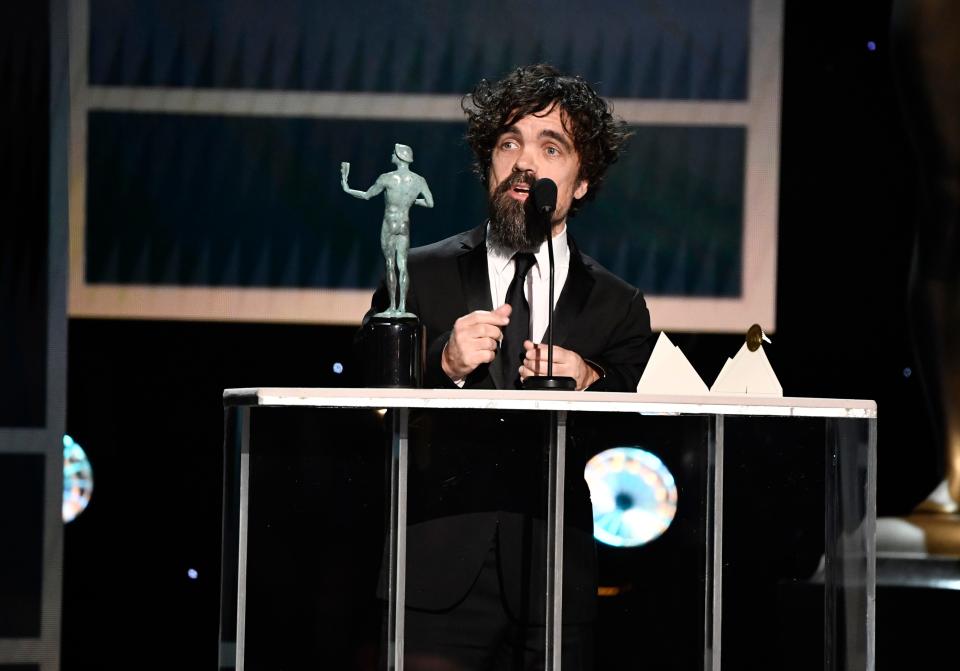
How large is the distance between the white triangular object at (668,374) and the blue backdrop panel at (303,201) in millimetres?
1877

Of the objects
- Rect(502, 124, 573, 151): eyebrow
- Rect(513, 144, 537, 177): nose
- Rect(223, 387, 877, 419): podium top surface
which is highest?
Rect(502, 124, 573, 151): eyebrow

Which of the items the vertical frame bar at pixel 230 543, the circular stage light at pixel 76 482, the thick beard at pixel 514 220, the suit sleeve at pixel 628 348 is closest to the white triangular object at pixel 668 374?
the suit sleeve at pixel 628 348

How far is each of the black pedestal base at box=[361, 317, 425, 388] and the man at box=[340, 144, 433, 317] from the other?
0.05m

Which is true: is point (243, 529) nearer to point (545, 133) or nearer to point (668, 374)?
point (668, 374)

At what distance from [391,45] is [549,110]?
173 centimetres

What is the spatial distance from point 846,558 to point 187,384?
234 cm

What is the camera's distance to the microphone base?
5.86 ft

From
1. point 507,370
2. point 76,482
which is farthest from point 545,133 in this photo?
point 76,482

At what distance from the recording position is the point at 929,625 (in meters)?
2.85

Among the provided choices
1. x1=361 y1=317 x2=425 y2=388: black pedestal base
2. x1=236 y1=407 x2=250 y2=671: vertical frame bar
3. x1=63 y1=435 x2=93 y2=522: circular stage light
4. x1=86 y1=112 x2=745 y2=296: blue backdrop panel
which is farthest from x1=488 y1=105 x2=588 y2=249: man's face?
x1=63 y1=435 x2=93 y2=522: circular stage light

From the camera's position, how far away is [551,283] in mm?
1822

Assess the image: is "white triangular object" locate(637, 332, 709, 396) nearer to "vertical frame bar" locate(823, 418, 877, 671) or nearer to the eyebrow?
"vertical frame bar" locate(823, 418, 877, 671)

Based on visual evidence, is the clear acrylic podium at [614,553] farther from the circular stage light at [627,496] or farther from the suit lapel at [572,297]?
the suit lapel at [572,297]

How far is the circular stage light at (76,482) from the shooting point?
3.81m
